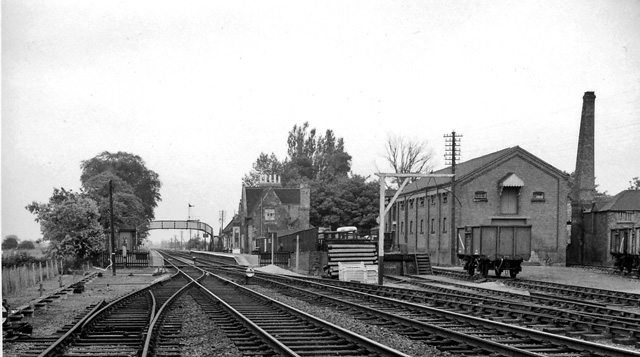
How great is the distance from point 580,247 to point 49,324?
133 ft

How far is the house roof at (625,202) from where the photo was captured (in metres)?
43.1

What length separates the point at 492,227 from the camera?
3030 cm

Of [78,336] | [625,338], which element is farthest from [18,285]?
[625,338]

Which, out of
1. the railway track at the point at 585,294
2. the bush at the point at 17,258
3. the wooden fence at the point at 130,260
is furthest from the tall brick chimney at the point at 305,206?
the railway track at the point at 585,294

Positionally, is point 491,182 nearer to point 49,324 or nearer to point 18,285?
point 18,285

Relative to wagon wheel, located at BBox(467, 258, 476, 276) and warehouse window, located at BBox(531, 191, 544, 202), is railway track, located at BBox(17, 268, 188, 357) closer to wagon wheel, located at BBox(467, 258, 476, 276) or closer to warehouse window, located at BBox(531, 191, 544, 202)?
wagon wheel, located at BBox(467, 258, 476, 276)

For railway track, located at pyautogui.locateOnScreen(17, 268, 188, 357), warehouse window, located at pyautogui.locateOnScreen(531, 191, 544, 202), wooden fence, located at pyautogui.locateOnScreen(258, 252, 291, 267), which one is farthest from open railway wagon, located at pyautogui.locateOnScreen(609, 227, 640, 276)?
railway track, located at pyautogui.locateOnScreen(17, 268, 188, 357)

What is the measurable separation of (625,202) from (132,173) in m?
62.5

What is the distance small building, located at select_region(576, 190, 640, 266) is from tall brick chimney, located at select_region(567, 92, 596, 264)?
27cm

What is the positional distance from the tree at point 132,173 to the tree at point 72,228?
41.3 metres

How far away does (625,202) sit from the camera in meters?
43.7

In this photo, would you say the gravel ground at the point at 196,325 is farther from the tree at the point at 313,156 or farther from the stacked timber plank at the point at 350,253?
the tree at the point at 313,156

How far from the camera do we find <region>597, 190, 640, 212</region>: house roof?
43094 millimetres

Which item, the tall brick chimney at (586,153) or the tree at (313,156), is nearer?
the tall brick chimney at (586,153)
